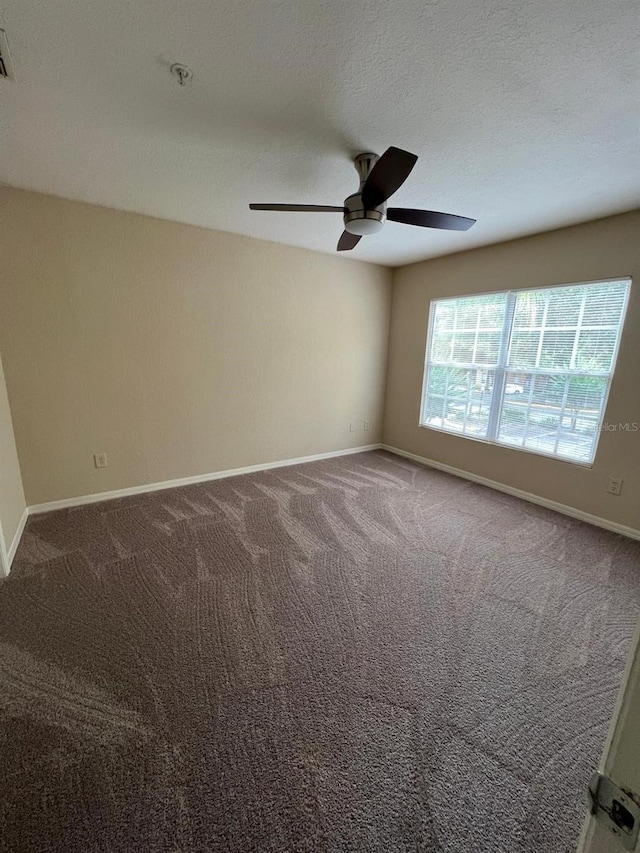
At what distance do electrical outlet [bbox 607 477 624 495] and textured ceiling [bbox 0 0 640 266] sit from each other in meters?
2.02

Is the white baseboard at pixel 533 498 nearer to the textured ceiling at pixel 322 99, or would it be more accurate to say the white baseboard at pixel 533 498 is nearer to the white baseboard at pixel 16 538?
the textured ceiling at pixel 322 99

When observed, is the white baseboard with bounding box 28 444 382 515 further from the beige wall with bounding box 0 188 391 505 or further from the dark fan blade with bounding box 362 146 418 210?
the dark fan blade with bounding box 362 146 418 210

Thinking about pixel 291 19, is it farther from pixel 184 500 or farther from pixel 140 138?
pixel 184 500

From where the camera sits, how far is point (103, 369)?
2904 mm

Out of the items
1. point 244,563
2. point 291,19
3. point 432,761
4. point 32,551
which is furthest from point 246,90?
point 32,551

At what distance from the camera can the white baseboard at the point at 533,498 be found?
108 inches

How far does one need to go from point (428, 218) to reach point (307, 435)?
263cm

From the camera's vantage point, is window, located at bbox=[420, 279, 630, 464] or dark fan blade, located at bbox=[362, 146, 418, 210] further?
window, located at bbox=[420, 279, 630, 464]

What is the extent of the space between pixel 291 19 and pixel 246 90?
0.39 meters

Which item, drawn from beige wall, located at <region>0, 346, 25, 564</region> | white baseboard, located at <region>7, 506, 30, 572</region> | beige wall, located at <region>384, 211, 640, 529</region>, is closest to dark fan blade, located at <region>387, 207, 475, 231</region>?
beige wall, located at <region>384, 211, 640, 529</region>

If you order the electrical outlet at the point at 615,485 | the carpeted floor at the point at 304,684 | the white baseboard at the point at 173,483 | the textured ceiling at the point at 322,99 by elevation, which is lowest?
the carpeted floor at the point at 304,684

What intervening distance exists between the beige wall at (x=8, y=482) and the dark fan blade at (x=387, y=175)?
8.99 ft

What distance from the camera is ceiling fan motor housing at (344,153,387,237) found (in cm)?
196

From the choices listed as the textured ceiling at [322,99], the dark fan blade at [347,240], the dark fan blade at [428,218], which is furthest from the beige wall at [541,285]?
the dark fan blade at [347,240]
